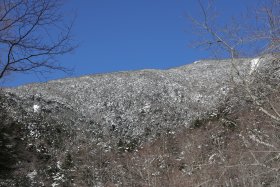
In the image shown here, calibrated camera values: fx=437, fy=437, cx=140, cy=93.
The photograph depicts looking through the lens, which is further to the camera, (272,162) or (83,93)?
(83,93)

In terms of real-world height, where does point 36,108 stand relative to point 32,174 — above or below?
above

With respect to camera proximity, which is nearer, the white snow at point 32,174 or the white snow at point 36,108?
the white snow at point 32,174

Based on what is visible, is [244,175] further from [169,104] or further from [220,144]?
[169,104]

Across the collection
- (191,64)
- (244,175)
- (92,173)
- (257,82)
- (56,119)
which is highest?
(191,64)

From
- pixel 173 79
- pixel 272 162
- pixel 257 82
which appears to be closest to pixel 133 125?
pixel 173 79

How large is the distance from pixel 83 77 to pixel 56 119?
4.29m

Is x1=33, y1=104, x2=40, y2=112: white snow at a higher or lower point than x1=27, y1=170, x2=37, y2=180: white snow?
higher

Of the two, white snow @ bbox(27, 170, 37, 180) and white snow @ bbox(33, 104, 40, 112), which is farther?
white snow @ bbox(33, 104, 40, 112)

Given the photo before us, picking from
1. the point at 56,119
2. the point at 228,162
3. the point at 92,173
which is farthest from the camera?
the point at 56,119

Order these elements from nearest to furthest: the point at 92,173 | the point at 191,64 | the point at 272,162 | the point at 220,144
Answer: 1. the point at 272,162
2. the point at 92,173
3. the point at 220,144
4. the point at 191,64

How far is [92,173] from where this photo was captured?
14.9 meters

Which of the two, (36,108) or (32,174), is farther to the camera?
(36,108)

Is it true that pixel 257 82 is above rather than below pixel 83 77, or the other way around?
below

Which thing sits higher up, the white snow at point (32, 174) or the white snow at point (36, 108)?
the white snow at point (36, 108)
